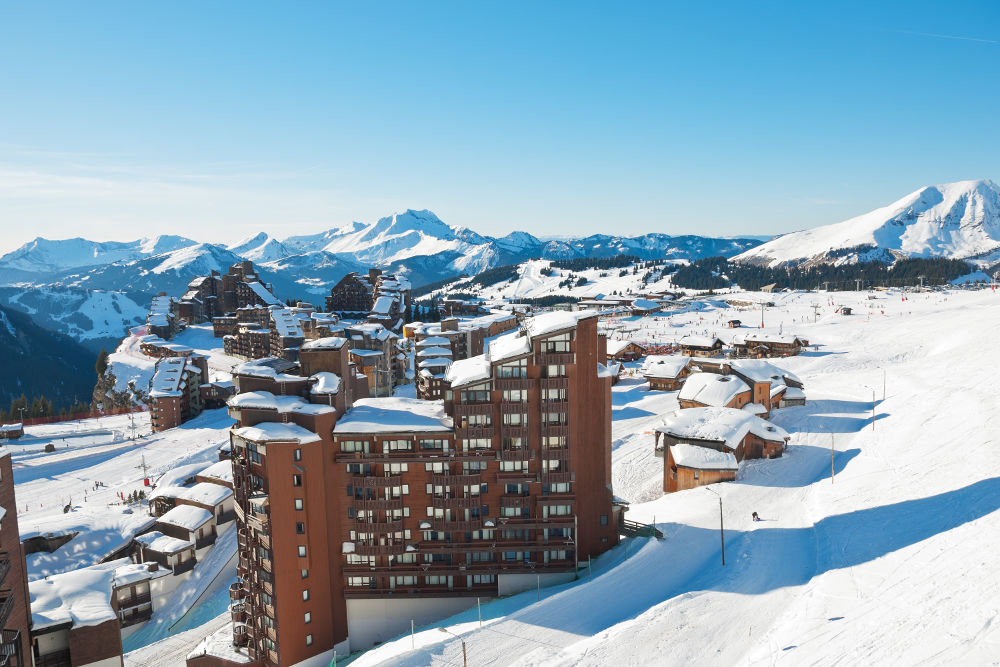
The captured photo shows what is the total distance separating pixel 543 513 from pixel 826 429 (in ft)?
145

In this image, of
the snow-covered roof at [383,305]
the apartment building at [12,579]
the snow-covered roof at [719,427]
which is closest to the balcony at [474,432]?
the apartment building at [12,579]

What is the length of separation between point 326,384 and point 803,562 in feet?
112

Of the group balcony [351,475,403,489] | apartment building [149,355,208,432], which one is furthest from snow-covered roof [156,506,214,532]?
apartment building [149,355,208,432]

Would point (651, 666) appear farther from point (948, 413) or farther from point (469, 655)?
point (948, 413)

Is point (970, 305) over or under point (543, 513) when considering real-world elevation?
over

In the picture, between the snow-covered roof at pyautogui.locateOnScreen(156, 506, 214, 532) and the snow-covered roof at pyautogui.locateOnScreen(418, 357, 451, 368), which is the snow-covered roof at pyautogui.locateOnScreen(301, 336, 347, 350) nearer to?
the snow-covered roof at pyautogui.locateOnScreen(156, 506, 214, 532)

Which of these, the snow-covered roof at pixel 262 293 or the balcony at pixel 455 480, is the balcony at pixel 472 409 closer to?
the balcony at pixel 455 480

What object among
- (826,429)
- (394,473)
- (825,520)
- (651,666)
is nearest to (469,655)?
(651,666)

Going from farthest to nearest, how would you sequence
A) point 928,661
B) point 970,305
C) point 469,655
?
point 970,305 → point 469,655 → point 928,661

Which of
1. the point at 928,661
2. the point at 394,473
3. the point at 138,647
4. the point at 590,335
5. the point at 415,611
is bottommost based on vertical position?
the point at 138,647

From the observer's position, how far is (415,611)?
41.7 m

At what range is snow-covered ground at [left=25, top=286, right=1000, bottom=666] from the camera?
28812 millimetres

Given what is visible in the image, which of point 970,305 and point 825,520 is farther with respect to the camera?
point 970,305

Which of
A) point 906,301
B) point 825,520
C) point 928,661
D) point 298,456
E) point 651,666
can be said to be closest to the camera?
point 928,661
